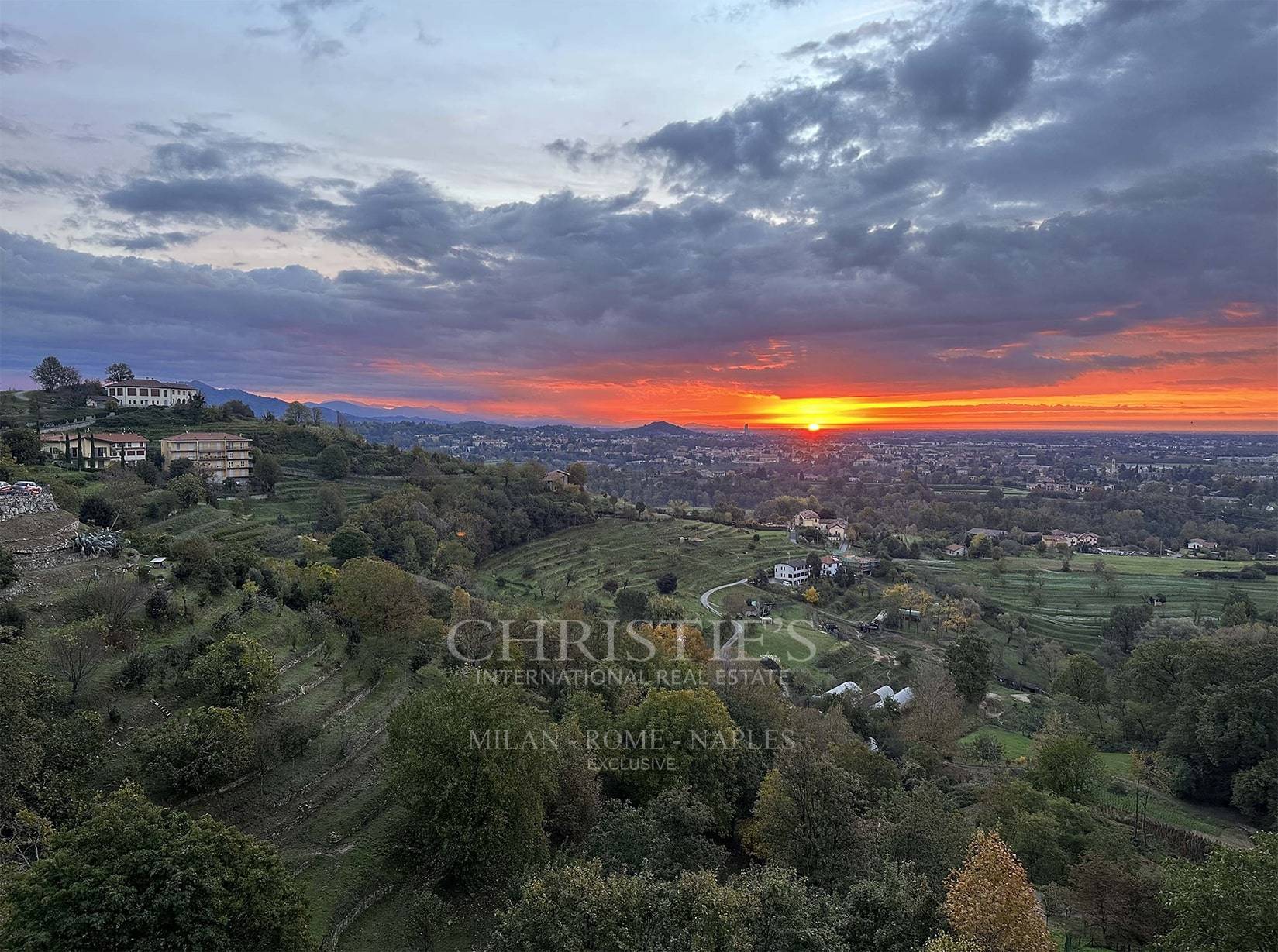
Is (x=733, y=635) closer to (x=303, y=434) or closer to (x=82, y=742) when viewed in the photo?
(x=82, y=742)

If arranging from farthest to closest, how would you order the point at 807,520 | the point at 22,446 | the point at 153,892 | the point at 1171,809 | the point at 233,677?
the point at 807,520
the point at 22,446
the point at 1171,809
the point at 233,677
the point at 153,892

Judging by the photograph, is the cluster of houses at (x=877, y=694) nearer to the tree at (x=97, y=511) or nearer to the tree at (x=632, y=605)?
the tree at (x=632, y=605)

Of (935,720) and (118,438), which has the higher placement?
(118,438)

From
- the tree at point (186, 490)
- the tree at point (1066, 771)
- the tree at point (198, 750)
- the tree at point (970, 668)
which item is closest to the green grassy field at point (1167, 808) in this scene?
the tree at point (1066, 771)

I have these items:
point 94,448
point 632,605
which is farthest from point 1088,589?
point 94,448

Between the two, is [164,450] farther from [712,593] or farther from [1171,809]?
[1171,809]

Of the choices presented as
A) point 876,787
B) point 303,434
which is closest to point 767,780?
point 876,787
